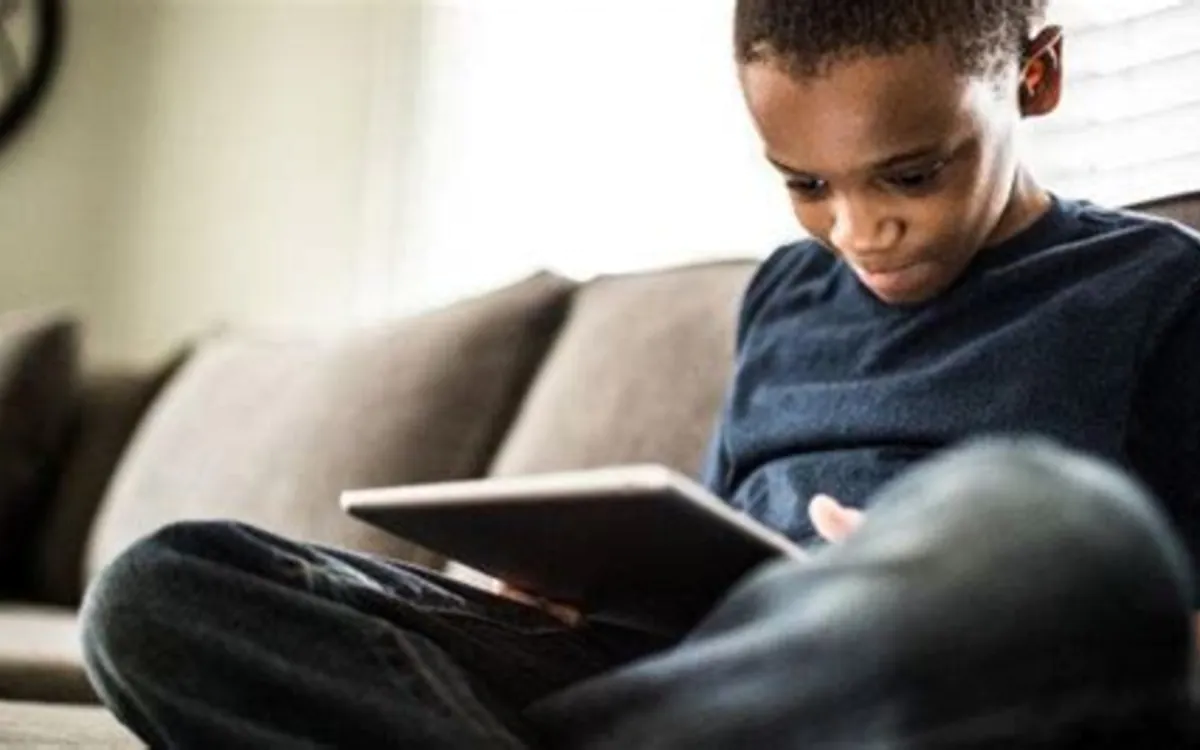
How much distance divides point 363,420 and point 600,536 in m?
1.20

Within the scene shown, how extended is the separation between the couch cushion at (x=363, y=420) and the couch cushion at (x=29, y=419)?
30 centimetres

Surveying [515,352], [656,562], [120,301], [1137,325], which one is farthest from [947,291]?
[120,301]

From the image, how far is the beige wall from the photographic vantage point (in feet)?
10.1

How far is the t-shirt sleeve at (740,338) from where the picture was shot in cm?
147

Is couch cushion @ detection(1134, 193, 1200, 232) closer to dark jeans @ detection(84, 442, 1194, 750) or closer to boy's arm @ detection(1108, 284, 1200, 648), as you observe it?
boy's arm @ detection(1108, 284, 1200, 648)

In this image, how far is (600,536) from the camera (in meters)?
1.02

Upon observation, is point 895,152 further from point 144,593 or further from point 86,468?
point 86,468

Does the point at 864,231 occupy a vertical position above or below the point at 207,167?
above

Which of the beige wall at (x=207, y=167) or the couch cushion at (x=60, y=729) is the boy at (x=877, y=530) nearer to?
the couch cushion at (x=60, y=729)

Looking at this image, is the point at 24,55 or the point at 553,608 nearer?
the point at 553,608

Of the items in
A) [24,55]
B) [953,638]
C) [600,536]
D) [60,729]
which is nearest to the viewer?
[953,638]

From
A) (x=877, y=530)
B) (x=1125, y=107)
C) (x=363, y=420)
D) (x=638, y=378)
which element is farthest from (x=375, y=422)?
(x=877, y=530)

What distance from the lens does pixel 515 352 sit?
2.17 metres

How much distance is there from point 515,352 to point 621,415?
286 millimetres
